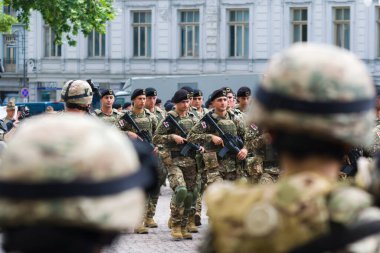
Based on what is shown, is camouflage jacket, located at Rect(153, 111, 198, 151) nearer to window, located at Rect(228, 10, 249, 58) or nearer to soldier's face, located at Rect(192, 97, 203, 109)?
soldier's face, located at Rect(192, 97, 203, 109)

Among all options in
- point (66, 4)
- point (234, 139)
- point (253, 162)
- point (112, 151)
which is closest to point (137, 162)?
point (112, 151)

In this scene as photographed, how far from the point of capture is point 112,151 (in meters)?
3.10

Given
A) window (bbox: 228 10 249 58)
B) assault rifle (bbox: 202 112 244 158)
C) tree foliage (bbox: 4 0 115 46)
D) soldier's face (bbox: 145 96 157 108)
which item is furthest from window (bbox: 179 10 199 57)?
assault rifle (bbox: 202 112 244 158)

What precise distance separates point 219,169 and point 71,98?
4.32 metres

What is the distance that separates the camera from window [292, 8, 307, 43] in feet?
151

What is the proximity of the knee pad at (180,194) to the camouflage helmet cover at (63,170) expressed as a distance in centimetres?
1177

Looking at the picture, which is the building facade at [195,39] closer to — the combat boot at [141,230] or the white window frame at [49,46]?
the white window frame at [49,46]

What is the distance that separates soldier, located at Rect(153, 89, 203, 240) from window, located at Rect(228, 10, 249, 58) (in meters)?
31.8

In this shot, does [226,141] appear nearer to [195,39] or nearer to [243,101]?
[243,101]

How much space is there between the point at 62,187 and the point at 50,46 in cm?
4899

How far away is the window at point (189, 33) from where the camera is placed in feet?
158

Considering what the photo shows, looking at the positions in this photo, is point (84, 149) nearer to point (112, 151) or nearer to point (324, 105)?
point (112, 151)

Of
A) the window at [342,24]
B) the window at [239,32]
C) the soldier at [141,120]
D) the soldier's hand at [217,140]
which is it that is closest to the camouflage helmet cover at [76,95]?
the soldier's hand at [217,140]

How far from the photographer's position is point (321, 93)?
11.0 feet
